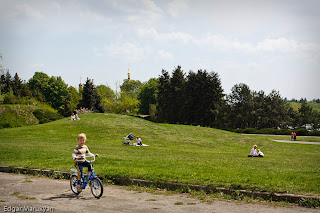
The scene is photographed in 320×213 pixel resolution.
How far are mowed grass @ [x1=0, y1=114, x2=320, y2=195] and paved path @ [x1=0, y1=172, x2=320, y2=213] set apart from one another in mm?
1317

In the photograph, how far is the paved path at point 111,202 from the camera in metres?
7.47

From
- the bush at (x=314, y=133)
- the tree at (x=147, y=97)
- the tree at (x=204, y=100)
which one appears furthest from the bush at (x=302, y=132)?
the tree at (x=147, y=97)

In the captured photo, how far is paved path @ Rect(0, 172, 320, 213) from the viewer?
747 cm

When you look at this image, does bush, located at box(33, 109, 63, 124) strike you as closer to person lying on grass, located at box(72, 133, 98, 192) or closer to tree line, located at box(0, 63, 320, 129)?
tree line, located at box(0, 63, 320, 129)

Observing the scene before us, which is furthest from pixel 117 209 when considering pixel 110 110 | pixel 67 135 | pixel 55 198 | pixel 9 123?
pixel 110 110

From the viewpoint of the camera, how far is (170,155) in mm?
21016

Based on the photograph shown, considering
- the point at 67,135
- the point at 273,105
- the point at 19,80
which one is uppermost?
the point at 19,80

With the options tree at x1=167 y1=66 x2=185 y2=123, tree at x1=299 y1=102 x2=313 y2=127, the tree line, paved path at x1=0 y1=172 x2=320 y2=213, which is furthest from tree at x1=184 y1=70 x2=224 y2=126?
paved path at x1=0 y1=172 x2=320 y2=213

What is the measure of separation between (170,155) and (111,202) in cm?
1302

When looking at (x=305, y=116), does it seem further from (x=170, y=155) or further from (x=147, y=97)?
(x=170, y=155)

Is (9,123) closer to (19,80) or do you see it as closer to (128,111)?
(128,111)

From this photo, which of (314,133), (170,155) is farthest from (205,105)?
(170,155)

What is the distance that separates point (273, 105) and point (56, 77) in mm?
80092

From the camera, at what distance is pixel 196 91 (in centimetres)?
7656
